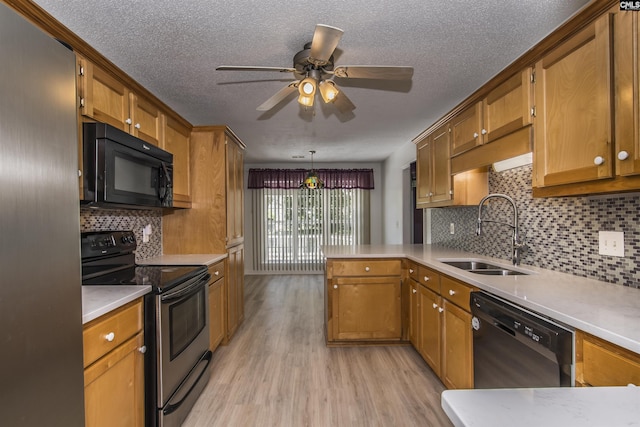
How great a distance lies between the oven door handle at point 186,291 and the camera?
1.78 metres

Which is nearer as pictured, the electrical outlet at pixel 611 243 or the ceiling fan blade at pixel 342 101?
the electrical outlet at pixel 611 243

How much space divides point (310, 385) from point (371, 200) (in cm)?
476

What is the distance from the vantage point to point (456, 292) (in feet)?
6.42

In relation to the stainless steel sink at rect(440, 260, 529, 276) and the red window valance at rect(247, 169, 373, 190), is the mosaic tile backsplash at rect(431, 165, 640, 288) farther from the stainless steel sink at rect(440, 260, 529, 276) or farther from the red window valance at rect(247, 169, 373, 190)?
the red window valance at rect(247, 169, 373, 190)

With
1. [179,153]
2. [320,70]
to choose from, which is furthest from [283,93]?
[179,153]

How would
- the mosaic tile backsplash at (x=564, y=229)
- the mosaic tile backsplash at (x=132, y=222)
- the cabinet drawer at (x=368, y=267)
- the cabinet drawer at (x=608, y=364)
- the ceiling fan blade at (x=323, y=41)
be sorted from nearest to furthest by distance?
the cabinet drawer at (x=608, y=364), the ceiling fan blade at (x=323, y=41), the mosaic tile backsplash at (x=564, y=229), the mosaic tile backsplash at (x=132, y=222), the cabinet drawer at (x=368, y=267)

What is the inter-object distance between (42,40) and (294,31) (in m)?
1.21

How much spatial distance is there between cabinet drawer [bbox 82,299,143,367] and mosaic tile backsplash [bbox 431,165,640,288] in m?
2.38

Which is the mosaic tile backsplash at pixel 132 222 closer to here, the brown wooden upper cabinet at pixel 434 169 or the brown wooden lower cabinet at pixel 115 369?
the brown wooden lower cabinet at pixel 115 369

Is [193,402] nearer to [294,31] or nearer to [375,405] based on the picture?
[375,405]

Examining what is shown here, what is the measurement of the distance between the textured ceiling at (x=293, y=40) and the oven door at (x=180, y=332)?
146 cm

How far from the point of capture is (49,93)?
0.93 metres

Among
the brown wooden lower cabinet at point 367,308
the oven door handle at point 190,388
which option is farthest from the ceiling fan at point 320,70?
the oven door handle at point 190,388

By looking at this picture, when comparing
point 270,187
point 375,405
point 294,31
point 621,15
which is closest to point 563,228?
point 621,15
